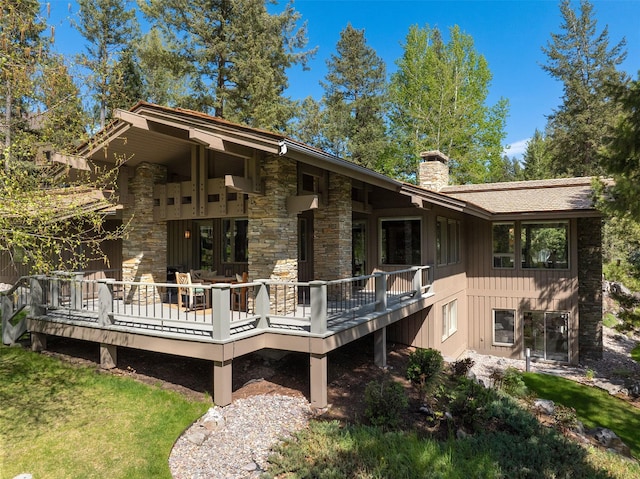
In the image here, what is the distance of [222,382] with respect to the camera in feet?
21.2

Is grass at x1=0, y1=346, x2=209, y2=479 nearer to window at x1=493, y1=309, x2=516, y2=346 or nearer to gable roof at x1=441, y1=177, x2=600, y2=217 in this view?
gable roof at x1=441, y1=177, x2=600, y2=217

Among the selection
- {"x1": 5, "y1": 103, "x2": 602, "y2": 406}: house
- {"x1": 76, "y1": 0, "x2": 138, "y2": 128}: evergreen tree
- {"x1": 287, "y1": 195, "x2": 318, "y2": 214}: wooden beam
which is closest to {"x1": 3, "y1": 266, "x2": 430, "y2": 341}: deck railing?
{"x1": 5, "y1": 103, "x2": 602, "y2": 406}: house

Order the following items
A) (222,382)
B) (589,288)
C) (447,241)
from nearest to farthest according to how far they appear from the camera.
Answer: (222,382) < (447,241) < (589,288)

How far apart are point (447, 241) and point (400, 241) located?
203 cm

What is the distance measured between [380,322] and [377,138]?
779 inches

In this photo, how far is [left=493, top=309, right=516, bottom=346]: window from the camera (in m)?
13.8

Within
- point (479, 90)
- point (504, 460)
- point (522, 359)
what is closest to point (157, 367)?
point (504, 460)

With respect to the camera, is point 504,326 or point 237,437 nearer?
point 237,437

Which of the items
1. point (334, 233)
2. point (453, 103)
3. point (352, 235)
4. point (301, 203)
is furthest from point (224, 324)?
point (453, 103)

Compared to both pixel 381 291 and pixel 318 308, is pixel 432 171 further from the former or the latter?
pixel 318 308

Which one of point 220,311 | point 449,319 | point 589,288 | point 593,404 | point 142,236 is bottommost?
point 593,404

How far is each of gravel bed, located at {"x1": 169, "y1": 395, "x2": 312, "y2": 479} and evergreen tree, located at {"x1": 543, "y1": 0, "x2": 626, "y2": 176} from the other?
26.9 metres

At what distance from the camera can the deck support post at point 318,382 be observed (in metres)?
6.76

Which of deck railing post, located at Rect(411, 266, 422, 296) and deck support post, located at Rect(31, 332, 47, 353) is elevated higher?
deck railing post, located at Rect(411, 266, 422, 296)
